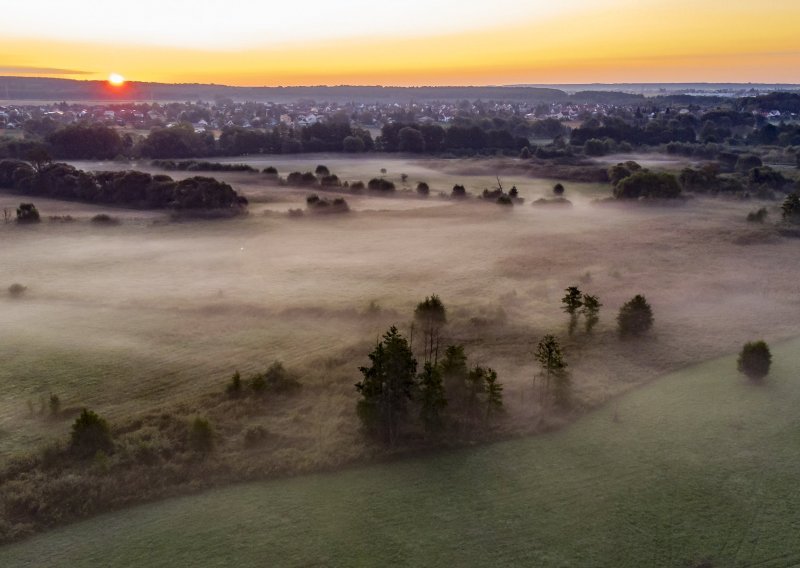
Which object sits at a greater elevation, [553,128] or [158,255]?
[553,128]

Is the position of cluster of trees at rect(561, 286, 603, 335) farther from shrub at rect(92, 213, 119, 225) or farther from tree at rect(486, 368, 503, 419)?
shrub at rect(92, 213, 119, 225)

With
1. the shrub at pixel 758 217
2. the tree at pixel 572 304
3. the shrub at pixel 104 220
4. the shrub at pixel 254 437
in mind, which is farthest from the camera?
the shrub at pixel 104 220

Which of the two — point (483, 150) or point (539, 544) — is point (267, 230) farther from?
point (483, 150)

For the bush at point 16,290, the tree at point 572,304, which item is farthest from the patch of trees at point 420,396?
the bush at point 16,290

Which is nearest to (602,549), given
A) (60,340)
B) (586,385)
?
(586,385)

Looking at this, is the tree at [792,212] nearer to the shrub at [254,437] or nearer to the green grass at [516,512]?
the green grass at [516,512]

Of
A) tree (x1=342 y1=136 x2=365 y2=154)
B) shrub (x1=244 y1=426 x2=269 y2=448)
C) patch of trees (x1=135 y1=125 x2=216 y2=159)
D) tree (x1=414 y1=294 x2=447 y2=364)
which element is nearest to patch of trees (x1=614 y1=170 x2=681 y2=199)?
tree (x1=414 y1=294 x2=447 y2=364)
